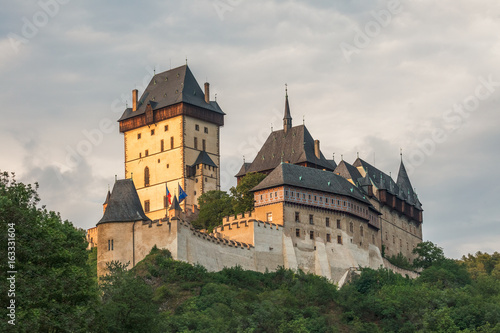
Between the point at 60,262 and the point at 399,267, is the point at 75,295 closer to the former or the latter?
the point at 60,262

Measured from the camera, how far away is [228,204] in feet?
271

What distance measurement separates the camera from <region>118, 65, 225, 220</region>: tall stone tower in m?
91.1

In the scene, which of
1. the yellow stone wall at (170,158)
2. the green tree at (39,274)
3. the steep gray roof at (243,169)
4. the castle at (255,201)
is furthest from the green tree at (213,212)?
the green tree at (39,274)

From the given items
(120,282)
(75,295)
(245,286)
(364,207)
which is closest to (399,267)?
(364,207)

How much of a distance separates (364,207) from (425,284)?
37.5ft

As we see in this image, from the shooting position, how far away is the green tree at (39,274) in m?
35.0

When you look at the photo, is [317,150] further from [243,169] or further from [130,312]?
[130,312]

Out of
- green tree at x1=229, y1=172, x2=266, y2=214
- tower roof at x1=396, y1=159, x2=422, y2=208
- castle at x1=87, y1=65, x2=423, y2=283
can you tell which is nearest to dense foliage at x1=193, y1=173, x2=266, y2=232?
green tree at x1=229, y1=172, x2=266, y2=214

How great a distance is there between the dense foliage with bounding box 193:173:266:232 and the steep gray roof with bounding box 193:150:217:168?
8.25m

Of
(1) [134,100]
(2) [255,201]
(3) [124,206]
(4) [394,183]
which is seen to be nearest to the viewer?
(3) [124,206]

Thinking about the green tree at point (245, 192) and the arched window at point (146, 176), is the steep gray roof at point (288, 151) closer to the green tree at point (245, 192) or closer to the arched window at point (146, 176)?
the green tree at point (245, 192)

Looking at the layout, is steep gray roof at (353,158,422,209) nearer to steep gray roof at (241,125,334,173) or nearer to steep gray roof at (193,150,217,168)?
steep gray roof at (241,125,334,173)

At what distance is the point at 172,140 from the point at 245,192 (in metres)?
13.5

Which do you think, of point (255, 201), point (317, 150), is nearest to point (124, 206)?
point (255, 201)
